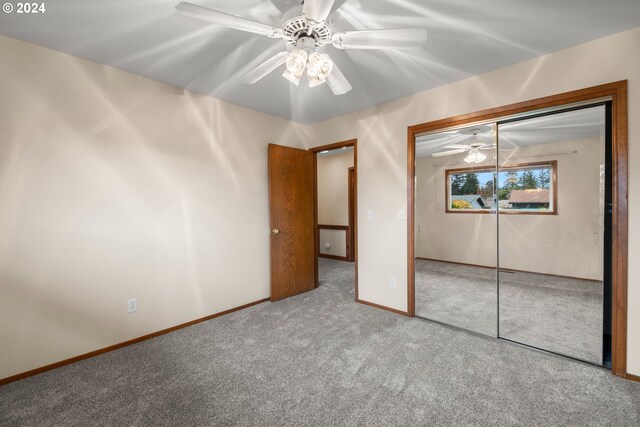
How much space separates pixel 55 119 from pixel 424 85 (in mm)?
3236

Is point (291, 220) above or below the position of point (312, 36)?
below

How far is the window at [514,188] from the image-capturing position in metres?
2.39

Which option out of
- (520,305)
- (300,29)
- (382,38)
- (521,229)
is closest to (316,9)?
(300,29)

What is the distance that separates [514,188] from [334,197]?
3.97 metres

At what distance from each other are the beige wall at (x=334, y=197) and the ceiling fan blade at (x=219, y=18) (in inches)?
170

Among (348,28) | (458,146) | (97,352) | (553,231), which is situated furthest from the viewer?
(458,146)

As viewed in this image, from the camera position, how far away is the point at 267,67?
5.97 ft

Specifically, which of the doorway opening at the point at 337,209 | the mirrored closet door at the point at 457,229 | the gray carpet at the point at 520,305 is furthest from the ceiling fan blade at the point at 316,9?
the doorway opening at the point at 337,209

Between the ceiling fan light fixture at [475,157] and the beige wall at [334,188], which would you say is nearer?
the ceiling fan light fixture at [475,157]

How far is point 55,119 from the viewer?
205cm

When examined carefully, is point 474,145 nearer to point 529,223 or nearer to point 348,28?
point 529,223

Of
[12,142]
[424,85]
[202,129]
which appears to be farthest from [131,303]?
[424,85]

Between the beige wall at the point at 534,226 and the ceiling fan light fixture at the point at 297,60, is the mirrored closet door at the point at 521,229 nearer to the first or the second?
the beige wall at the point at 534,226

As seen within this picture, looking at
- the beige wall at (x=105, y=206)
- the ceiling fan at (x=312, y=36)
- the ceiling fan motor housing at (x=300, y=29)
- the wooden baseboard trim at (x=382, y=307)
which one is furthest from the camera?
the wooden baseboard trim at (x=382, y=307)
